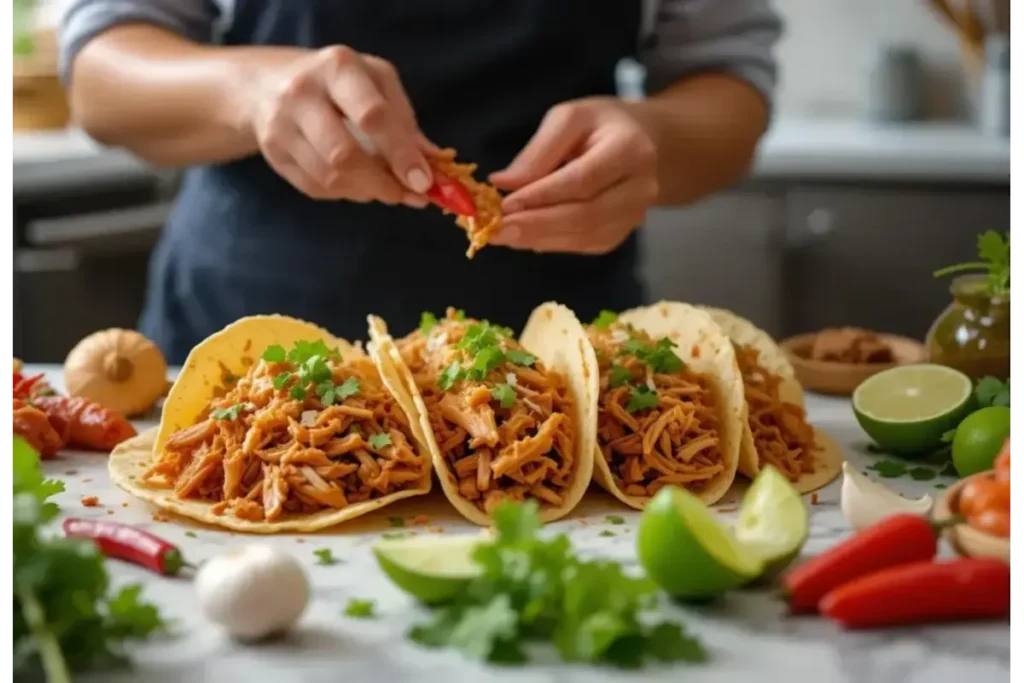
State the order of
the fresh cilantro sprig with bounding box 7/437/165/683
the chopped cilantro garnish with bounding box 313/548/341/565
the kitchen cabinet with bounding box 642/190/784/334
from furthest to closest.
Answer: the kitchen cabinet with bounding box 642/190/784/334
the chopped cilantro garnish with bounding box 313/548/341/565
the fresh cilantro sprig with bounding box 7/437/165/683

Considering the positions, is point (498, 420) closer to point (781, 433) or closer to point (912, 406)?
point (781, 433)

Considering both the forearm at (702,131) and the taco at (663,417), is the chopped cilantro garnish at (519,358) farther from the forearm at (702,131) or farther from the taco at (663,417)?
the forearm at (702,131)

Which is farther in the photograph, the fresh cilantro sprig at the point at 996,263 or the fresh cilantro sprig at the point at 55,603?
the fresh cilantro sprig at the point at 996,263

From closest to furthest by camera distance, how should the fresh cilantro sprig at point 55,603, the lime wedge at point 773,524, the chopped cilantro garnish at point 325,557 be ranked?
the fresh cilantro sprig at point 55,603 → the lime wedge at point 773,524 → the chopped cilantro garnish at point 325,557

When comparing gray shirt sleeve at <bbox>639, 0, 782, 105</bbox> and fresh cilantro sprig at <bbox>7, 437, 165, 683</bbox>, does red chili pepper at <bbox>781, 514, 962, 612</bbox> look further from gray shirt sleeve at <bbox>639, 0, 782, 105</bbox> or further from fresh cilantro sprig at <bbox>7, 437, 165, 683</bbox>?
gray shirt sleeve at <bbox>639, 0, 782, 105</bbox>

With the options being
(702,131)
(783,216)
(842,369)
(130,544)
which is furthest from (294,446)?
(783,216)

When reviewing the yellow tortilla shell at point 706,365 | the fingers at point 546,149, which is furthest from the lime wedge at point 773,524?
the fingers at point 546,149

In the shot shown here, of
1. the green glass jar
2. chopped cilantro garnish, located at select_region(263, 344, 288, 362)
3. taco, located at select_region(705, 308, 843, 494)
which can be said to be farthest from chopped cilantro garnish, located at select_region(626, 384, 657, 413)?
the green glass jar
